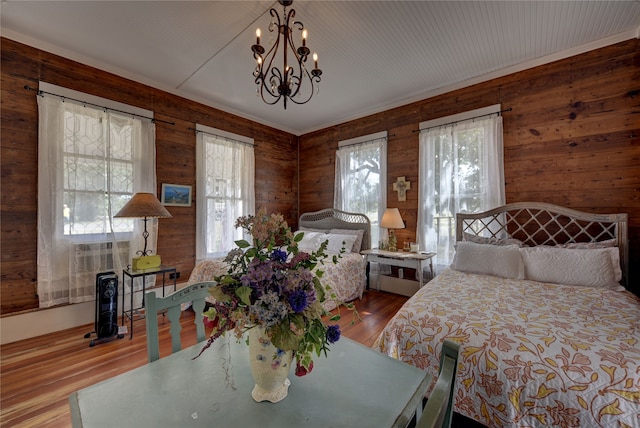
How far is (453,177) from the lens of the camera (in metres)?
3.45

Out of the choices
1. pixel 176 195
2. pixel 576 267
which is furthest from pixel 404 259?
pixel 176 195

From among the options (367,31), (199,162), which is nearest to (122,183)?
(199,162)

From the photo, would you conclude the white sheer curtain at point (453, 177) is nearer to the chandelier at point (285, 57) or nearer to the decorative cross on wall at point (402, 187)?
the decorative cross on wall at point (402, 187)

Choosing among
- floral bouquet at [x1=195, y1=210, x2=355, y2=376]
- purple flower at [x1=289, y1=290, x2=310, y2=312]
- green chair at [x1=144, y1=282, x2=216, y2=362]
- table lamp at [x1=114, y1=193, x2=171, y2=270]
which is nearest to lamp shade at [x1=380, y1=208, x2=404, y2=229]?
table lamp at [x1=114, y1=193, x2=171, y2=270]

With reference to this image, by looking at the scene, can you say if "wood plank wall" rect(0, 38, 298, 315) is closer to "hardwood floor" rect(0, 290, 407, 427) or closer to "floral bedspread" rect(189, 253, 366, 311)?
"hardwood floor" rect(0, 290, 407, 427)

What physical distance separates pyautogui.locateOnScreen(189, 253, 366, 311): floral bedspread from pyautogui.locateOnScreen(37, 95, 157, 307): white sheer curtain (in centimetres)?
89

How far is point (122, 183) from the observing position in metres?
3.15

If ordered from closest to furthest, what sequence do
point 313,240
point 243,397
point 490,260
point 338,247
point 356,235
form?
point 243,397
point 490,260
point 338,247
point 356,235
point 313,240

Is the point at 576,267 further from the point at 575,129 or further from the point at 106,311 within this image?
the point at 106,311

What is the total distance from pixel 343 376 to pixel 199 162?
370 centimetres

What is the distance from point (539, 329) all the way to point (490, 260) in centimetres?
121

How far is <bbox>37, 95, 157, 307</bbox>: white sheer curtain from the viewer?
2672mm

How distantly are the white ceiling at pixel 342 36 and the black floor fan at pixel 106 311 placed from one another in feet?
7.87

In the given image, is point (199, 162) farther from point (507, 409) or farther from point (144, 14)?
point (507, 409)
